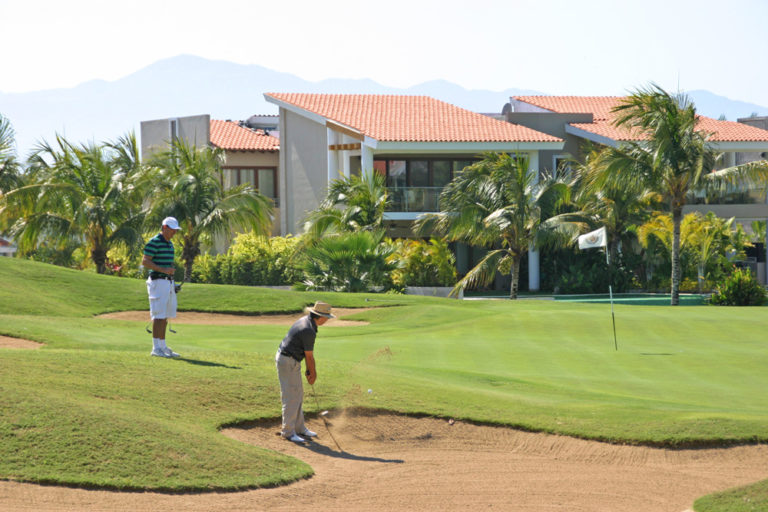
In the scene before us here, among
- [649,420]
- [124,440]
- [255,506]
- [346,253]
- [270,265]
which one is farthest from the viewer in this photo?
[270,265]

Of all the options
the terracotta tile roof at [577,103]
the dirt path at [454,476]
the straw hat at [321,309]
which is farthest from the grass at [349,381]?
the terracotta tile roof at [577,103]

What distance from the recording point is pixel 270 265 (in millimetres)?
34969

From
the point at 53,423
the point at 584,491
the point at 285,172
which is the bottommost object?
the point at 584,491

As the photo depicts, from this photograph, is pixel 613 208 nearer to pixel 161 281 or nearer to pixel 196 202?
pixel 196 202

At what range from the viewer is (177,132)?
48.3m

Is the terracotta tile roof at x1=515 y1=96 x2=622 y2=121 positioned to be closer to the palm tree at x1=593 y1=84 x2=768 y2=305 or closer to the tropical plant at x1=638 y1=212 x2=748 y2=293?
the tropical plant at x1=638 y1=212 x2=748 y2=293

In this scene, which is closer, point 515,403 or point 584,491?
point 584,491

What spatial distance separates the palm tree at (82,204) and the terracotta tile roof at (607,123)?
1861 cm

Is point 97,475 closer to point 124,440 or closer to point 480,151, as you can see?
point 124,440

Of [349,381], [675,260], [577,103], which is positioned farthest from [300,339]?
[577,103]

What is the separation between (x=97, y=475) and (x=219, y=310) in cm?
1552

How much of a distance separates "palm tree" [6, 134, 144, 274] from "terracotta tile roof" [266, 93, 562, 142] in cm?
967

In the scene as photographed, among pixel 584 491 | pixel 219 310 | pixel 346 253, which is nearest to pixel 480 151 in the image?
pixel 346 253

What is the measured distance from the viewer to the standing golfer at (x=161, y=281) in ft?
42.0
